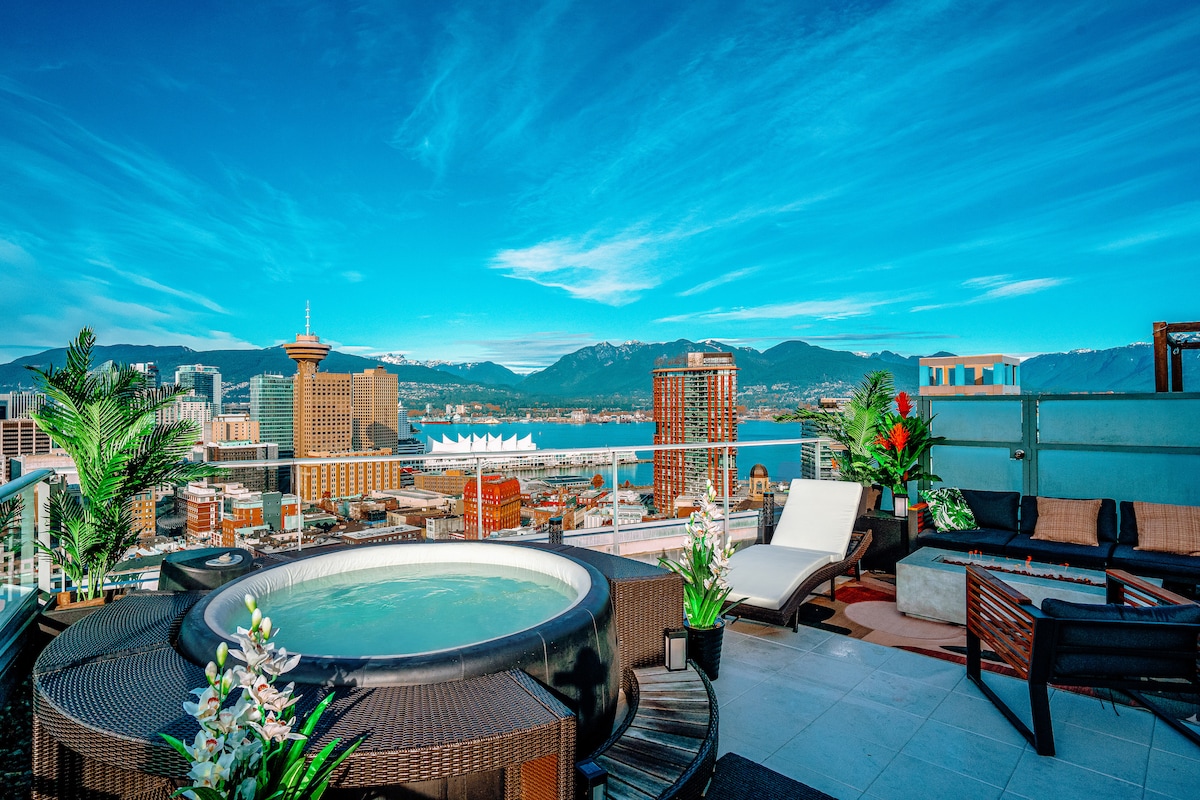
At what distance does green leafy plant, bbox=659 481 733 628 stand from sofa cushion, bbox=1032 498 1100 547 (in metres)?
3.00

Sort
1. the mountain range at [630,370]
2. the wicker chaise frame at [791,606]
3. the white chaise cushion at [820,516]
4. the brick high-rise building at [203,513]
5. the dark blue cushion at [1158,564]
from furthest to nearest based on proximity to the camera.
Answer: the mountain range at [630,370] < the white chaise cushion at [820,516] < the brick high-rise building at [203,513] < the dark blue cushion at [1158,564] < the wicker chaise frame at [791,606]

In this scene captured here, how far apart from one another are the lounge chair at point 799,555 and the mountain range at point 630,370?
6.13ft

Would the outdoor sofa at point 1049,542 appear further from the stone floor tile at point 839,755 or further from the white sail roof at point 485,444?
the white sail roof at point 485,444

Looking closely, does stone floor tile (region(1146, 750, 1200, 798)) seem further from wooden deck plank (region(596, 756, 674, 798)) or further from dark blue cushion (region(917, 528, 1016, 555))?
dark blue cushion (region(917, 528, 1016, 555))

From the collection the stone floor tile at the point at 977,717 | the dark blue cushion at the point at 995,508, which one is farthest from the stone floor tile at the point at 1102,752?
the dark blue cushion at the point at 995,508

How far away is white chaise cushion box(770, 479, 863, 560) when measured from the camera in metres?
4.45

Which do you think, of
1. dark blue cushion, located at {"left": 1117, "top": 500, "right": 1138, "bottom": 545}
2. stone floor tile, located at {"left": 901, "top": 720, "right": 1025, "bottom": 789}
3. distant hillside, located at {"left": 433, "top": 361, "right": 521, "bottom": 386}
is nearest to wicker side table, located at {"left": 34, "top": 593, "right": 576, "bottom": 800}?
stone floor tile, located at {"left": 901, "top": 720, "right": 1025, "bottom": 789}

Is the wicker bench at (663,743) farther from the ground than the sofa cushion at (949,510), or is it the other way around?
the sofa cushion at (949,510)

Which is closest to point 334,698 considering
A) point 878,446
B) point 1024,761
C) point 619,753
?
point 619,753

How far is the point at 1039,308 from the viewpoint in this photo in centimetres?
1906

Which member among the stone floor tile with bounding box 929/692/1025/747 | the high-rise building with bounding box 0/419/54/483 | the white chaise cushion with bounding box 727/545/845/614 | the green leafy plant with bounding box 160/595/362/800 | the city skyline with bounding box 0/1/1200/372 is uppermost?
the city skyline with bounding box 0/1/1200/372

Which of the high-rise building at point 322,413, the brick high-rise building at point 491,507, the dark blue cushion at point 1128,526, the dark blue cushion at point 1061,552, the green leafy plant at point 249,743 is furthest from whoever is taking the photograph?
the high-rise building at point 322,413

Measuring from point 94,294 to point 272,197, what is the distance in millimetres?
13485

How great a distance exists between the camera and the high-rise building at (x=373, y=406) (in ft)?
77.9
